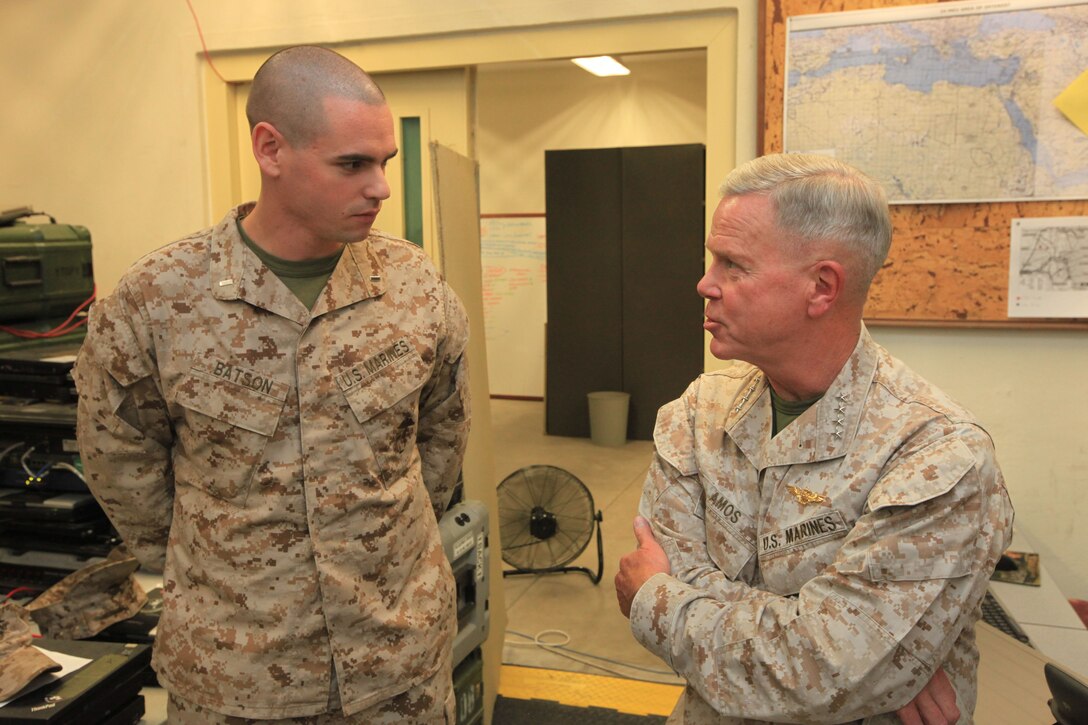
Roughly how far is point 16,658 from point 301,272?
0.85 metres

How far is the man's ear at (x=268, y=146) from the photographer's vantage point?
1537 mm

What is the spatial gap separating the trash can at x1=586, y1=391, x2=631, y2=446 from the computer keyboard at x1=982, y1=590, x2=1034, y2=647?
480 centimetres

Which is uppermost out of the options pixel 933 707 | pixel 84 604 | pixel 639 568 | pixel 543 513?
pixel 639 568

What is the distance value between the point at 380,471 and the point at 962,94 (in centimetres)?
220

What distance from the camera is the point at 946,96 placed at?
8.82 feet

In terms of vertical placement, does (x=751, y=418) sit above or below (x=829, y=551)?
above

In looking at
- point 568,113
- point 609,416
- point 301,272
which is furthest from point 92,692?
point 568,113

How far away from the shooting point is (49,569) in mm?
2307

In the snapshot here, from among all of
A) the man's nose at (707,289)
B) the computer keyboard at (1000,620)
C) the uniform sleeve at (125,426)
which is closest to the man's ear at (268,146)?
the uniform sleeve at (125,426)

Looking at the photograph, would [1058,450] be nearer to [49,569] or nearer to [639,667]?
[639,667]

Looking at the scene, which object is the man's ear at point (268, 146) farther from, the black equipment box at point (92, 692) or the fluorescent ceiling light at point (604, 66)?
the fluorescent ceiling light at point (604, 66)

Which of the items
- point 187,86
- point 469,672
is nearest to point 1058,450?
point 469,672

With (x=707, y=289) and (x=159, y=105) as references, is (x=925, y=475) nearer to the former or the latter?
(x=707, y=289)

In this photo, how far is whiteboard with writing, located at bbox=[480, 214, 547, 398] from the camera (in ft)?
26.7
